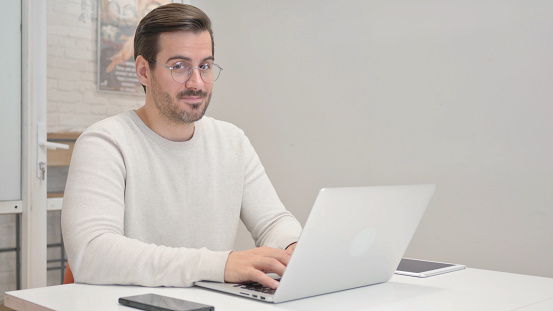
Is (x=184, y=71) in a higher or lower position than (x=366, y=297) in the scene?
higher

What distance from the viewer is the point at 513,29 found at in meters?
2.40

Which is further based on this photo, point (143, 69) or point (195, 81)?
point (143, 69)

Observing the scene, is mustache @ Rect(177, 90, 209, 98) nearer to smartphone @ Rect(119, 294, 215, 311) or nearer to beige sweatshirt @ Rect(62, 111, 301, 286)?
beige sweatshirt @ Rect(62, 111, 301, 286)

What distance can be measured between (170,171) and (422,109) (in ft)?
4.63

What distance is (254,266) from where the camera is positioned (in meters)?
1.23

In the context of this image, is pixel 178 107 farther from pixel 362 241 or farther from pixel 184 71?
pixel 362 241

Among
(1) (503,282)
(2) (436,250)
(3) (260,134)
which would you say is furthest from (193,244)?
(3) (260,134)

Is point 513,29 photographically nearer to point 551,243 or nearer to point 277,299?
point 551,243

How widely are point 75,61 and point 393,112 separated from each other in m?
1.65

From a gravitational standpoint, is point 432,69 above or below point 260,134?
above

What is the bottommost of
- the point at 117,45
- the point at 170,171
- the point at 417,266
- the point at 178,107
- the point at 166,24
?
the point at 417,266

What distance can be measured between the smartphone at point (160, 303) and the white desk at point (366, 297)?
0.05ft

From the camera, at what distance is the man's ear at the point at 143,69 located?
1749 mm

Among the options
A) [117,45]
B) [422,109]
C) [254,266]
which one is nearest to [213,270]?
[254,266]
